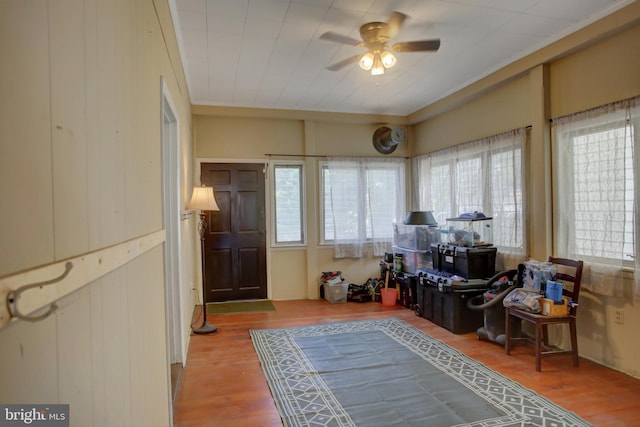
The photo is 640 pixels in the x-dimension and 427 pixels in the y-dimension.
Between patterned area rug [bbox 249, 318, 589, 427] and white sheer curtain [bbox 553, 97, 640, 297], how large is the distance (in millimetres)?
1320

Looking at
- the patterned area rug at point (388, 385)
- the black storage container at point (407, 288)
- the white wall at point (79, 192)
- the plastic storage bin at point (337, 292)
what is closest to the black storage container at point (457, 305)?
the patterned area rug at point (388, 385)

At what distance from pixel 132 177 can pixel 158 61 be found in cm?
104

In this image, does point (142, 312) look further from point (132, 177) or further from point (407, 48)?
point (407, 48)

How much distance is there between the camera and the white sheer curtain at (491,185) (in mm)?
3967

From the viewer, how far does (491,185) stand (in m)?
4.32

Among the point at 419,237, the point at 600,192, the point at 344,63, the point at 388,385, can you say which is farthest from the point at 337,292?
the point at 600,192

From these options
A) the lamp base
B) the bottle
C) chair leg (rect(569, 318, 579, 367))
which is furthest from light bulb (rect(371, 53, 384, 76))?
the lamp base

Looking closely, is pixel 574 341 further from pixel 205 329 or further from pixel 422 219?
pixel 205 329

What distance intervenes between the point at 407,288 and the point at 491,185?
1778 mm

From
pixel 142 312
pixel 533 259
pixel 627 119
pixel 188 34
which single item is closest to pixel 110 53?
pixel 142 312

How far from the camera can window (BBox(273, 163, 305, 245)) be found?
5.72m

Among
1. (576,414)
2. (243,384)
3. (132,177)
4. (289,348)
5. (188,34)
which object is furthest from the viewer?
(289,348)

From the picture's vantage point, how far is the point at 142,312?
1551mm

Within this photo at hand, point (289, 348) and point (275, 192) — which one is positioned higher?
point (275, 192)
